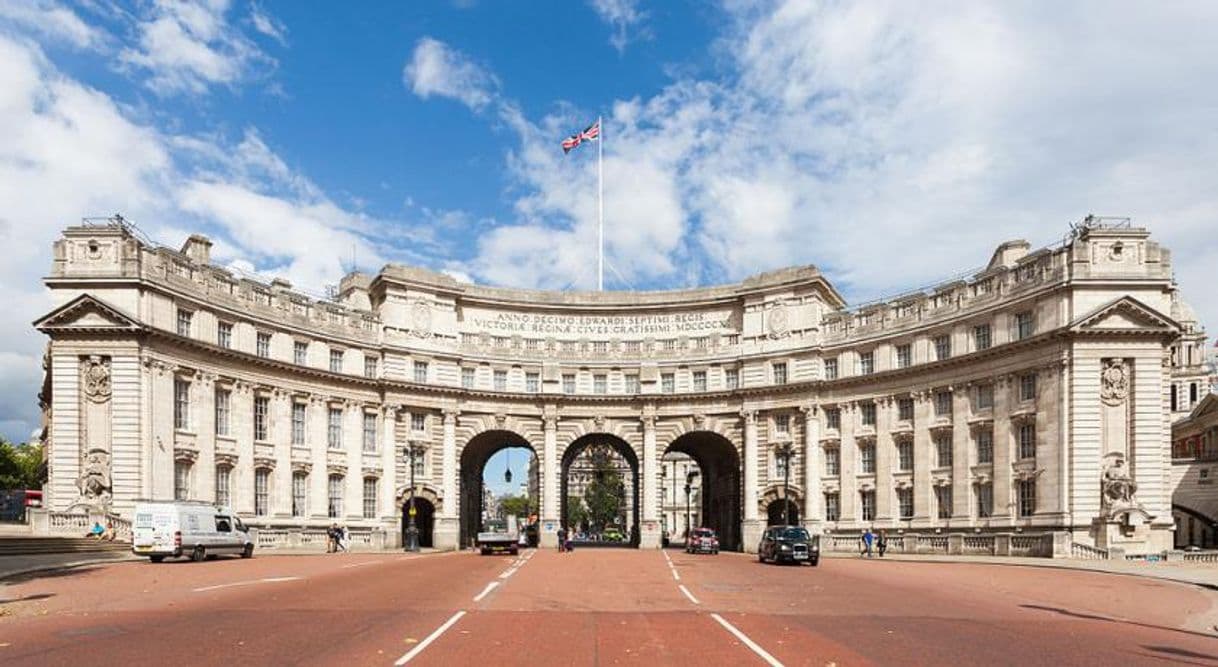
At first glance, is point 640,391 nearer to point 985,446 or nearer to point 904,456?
point 904,456

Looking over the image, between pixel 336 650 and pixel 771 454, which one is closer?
pixel 336 650

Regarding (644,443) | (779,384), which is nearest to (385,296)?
(644,443)

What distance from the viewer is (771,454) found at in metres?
68.2

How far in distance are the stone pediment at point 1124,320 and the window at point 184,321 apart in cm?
4464

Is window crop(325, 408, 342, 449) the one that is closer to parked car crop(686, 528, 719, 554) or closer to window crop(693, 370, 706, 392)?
parked car crop(686, 528, 719, 554)

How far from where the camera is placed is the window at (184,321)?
52.7 m

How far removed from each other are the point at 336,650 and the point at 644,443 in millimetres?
57117

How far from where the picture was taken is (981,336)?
186 feet

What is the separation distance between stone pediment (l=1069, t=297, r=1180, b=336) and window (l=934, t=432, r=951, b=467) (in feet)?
36.3

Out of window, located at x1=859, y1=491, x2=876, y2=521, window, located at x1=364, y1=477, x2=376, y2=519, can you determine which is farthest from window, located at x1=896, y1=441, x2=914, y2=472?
window, located at x1=364, y1=477, x2=376, y2=519

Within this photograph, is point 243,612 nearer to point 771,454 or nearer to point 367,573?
point 367,573

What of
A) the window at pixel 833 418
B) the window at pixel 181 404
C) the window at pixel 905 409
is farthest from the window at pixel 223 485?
the window at pixel 905 409

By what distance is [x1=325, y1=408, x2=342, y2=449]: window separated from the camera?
208ft

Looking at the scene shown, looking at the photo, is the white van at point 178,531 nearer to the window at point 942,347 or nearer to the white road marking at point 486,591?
the white road marking at point 486,591
